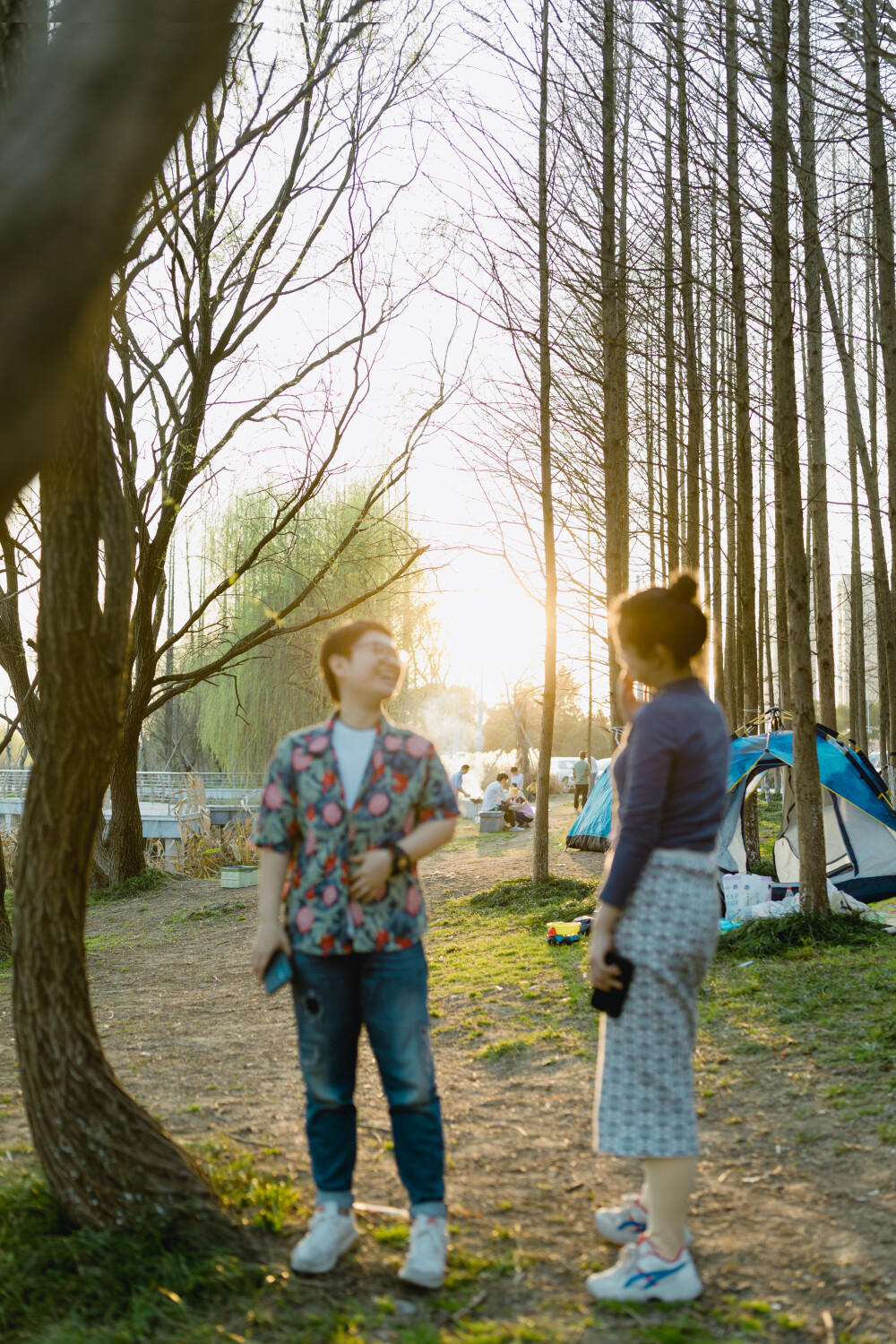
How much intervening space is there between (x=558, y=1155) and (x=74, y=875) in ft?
6.68

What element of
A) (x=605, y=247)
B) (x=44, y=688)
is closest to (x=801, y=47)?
(x=605, y=247)

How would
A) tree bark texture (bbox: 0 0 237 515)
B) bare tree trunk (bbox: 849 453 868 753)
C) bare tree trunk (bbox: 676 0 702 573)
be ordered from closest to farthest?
1. tree bark texture (bbox: 0 0 237 515)
2. bare tree trunk (bbox: 676 0 702 573)
3. bare tree trunk (bbox: 849 453 868 753)

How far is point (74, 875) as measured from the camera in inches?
120

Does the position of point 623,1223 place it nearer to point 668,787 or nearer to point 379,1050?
point 379,1050

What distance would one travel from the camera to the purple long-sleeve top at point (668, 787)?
254 cm

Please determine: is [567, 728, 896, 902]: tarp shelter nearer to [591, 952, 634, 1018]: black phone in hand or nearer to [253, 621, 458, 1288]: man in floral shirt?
[591, 952, 634, 1018]: black phone in hand

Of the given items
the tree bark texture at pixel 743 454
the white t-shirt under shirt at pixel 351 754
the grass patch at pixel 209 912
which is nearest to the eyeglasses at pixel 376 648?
the white t-shirt under shirt at pixel 351 754

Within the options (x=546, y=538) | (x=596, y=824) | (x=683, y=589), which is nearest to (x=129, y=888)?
(x=596, y=824)

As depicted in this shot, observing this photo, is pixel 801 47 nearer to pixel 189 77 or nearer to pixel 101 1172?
pixel 189 77

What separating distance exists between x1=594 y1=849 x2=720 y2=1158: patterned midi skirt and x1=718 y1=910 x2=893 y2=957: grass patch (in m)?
5.33

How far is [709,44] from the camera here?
7.16 meters

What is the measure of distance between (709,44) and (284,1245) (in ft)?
24.8

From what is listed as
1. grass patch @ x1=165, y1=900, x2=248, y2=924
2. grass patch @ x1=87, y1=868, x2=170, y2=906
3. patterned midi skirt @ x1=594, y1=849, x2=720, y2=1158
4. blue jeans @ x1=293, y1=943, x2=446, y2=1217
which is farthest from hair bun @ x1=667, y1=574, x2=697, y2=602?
grass patch @ x1=87, y1=868, x2=170, y2=906

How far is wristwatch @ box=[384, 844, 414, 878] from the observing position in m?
2.66
